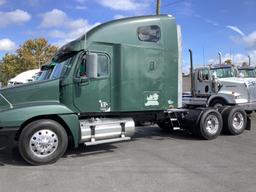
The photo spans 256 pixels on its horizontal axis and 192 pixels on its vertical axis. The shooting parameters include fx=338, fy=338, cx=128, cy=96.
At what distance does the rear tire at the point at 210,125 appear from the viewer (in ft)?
31.2

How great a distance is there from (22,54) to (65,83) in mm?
54836

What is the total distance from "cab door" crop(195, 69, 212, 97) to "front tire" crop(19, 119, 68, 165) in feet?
29.6

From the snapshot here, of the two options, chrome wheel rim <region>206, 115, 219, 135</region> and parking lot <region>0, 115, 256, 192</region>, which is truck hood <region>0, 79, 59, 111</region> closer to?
parking lot <region>0, 115, 256, 192</region>

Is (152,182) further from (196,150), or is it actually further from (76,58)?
(76,58)

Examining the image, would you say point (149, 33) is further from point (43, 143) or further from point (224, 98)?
point (224, 98)

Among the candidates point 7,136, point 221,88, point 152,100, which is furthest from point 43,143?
point 221,88

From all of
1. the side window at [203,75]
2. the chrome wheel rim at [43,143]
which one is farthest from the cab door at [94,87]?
the side window at [203,75]

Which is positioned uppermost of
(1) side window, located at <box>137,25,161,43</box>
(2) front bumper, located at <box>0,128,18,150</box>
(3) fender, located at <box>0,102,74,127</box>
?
(1) side window, located at <box>137,25,161,43</box>

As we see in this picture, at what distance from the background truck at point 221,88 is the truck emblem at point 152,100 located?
4434 millimetres

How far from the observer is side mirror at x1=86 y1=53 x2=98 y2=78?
7.30m

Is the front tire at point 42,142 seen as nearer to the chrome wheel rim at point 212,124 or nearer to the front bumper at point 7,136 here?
the front bumper at point 7,136

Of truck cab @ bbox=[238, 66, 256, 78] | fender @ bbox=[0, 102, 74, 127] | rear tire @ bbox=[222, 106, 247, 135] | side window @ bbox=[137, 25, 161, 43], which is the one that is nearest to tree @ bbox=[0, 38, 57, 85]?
truck cab @ bbox=[238, 66, 256, 78]

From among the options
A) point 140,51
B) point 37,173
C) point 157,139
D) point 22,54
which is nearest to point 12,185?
point 37,173

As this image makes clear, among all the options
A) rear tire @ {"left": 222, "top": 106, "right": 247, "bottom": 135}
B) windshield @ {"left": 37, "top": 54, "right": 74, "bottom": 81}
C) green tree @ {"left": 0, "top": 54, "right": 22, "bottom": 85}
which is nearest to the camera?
windshield @ {"left": 37, "top": 54, "right": 74, "bottom": 81}
